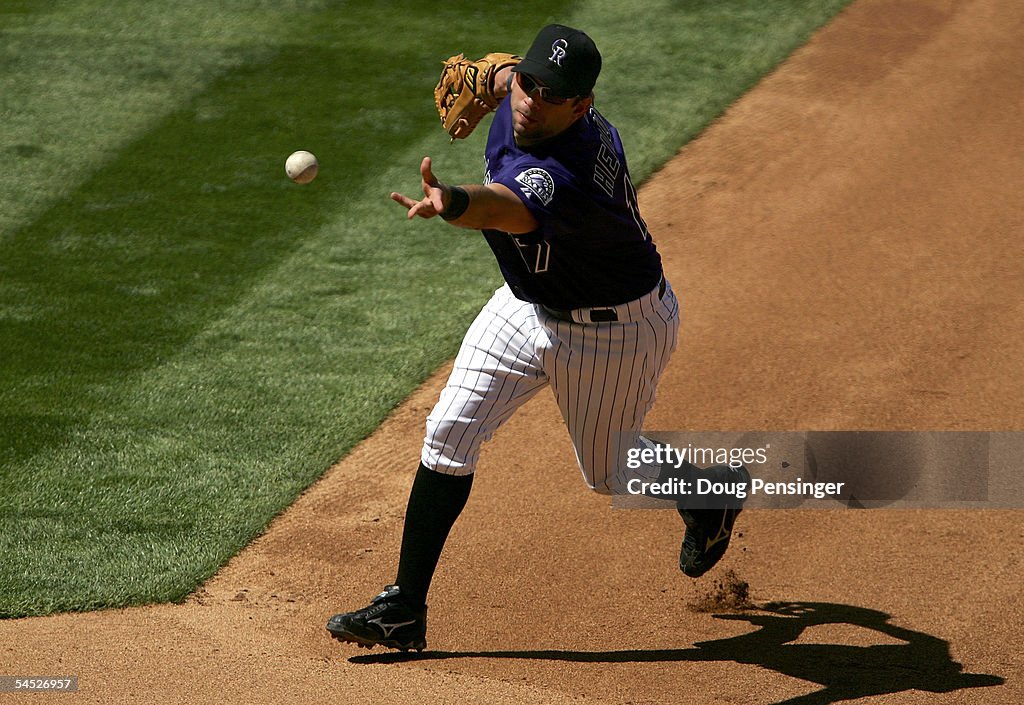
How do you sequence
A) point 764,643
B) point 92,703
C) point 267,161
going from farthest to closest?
1. point 267,161
2. point 764,643
3. point 92,703

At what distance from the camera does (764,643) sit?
418 cm

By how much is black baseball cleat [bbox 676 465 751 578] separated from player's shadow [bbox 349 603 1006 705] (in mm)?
209

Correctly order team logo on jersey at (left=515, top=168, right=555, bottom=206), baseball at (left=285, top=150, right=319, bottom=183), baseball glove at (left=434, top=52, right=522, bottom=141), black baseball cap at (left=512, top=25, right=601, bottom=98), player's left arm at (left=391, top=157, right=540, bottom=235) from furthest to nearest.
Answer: baseball glove at (left=434, top=52, right=522, bottom=141) < baseball at (left=285, top=150, right=319, bottom=183) < black baseball cap at (left=512, top=25, right=601, bottom=98) < team logo on jersey at (left=515, top=168, right=555, bottom=206) < player's left arm at (left=391, top=157, right=540, bottom=235)

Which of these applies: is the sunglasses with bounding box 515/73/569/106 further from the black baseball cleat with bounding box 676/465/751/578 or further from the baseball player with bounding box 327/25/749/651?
the black baseball cleat with bounding box 676/465/751/578

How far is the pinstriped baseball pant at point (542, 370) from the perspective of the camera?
3947mm

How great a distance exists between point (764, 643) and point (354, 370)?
237 centimetres

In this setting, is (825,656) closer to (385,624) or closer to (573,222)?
(385,624)

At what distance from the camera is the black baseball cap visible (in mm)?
3637

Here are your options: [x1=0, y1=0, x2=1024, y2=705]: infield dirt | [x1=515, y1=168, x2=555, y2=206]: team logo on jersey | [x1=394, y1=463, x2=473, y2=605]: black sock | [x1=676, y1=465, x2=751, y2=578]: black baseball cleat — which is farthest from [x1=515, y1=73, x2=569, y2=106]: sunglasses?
[x1=0, y1=0, x2=1024, y2=705]: infield dirt

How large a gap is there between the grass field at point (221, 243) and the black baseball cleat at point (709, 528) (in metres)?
1.36

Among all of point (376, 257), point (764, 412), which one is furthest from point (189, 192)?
point (764, 412)

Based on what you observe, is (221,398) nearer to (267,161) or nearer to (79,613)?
(79,613)

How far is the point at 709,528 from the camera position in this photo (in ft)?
14.0

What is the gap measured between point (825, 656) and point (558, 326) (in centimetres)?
132
